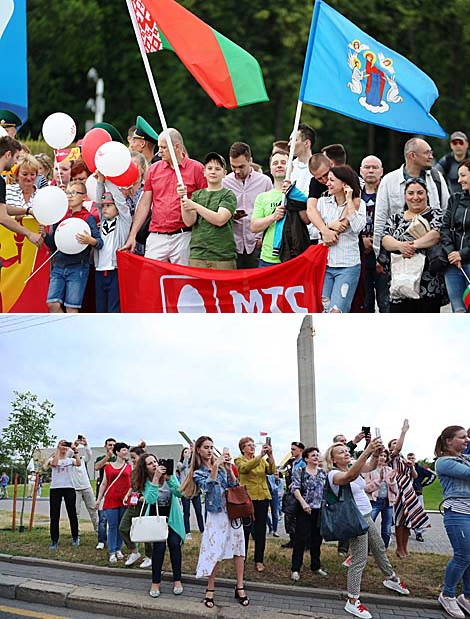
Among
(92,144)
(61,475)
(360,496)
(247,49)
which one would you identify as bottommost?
(360,496)

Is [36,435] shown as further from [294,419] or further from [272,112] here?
[272,112]

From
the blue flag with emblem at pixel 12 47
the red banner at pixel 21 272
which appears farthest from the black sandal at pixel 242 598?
the blue flag with emblem at pixel 12 47

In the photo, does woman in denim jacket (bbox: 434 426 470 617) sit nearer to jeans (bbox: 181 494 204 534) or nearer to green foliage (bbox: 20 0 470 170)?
jeans (bbox: 181 494 204 534)

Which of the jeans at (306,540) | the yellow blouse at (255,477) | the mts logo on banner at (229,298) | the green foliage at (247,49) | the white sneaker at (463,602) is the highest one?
the green foliage at (247,49)

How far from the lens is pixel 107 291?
6.78 meters

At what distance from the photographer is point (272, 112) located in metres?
24.2

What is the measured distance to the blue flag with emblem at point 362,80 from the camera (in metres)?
6.76

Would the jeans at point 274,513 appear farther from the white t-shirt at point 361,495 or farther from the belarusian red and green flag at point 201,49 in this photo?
the belarusian red and green flag at point 201,49

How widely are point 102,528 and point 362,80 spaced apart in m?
3.60

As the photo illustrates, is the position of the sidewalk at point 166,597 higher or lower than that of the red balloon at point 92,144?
lower

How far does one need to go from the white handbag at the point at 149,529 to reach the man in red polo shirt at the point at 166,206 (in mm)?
2224

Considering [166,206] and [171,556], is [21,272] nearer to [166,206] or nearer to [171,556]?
[166,206]

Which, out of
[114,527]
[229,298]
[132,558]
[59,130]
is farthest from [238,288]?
[59,130]

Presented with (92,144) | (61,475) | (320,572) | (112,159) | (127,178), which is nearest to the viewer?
(320,572)
